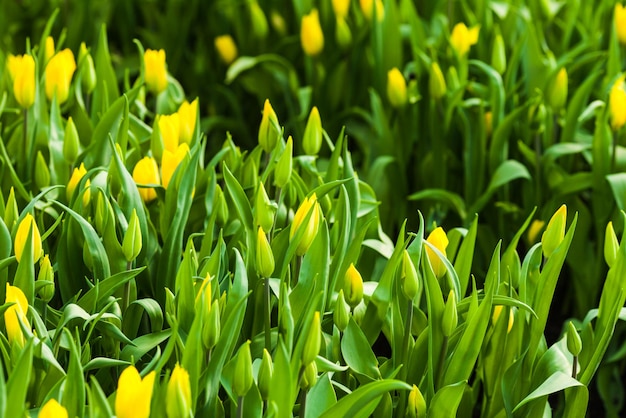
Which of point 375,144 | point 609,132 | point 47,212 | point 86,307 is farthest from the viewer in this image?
point 375,144

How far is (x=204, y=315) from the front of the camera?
129cm

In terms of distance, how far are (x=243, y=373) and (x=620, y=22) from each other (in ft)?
5.55

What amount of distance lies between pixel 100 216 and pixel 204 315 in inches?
13.7

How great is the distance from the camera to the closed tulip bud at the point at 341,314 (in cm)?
141

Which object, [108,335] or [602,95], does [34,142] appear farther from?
[602,95]

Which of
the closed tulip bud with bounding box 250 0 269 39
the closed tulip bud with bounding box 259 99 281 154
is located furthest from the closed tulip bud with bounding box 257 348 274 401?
the closed tulip bud with bounding box 250 0 269 39

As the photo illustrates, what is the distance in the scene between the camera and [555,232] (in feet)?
4.98

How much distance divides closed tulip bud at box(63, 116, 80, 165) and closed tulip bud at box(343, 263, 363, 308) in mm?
628

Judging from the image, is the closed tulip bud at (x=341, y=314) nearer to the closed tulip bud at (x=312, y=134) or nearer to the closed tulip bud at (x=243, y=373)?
the closed tulip bud at (x=243, y=373)

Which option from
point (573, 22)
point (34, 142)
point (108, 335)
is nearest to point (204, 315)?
point (108, 335)

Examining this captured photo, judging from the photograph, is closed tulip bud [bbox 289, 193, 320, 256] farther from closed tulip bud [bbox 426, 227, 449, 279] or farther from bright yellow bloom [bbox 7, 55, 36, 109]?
bright yellow bloom [bbox 7, 55, 36, 109]

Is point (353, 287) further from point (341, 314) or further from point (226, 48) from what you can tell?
point (226, 48)

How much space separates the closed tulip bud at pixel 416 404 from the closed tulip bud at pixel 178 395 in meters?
0.37

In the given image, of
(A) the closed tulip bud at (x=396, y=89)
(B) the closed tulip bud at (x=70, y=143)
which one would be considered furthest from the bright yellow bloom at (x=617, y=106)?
(B) the closed tulip bud at (x=70, y=143)
